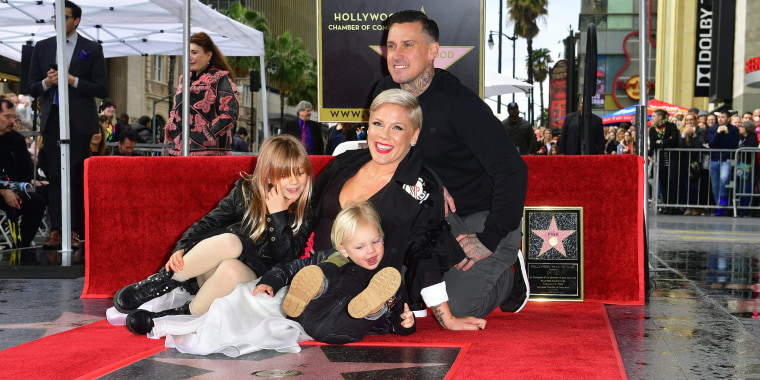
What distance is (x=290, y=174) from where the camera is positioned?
158 inches

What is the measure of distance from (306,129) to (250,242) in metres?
9.51

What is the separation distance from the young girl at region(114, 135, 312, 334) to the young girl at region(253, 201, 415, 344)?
0.24 metres

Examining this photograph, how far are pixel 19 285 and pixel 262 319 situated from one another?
286 cm

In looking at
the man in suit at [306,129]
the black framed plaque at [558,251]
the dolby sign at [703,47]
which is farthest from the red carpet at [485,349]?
the dolby sign at [703,47]

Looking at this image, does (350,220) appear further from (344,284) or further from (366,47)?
(366,47)

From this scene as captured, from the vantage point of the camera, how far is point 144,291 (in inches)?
159

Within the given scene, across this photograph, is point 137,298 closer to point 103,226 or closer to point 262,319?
point 262,319

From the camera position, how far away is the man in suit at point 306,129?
521 inches

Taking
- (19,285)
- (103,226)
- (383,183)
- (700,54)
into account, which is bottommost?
(19,285)

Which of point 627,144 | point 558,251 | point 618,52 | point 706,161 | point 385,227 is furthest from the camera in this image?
point 618,52

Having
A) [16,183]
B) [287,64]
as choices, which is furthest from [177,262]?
[287,64]

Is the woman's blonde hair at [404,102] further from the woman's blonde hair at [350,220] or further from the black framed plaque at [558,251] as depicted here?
the black framed plaque at [558,251]

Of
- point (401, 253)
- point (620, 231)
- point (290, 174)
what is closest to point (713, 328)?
point (620, 231)

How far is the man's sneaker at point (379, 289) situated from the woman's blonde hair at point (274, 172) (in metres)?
0.64
